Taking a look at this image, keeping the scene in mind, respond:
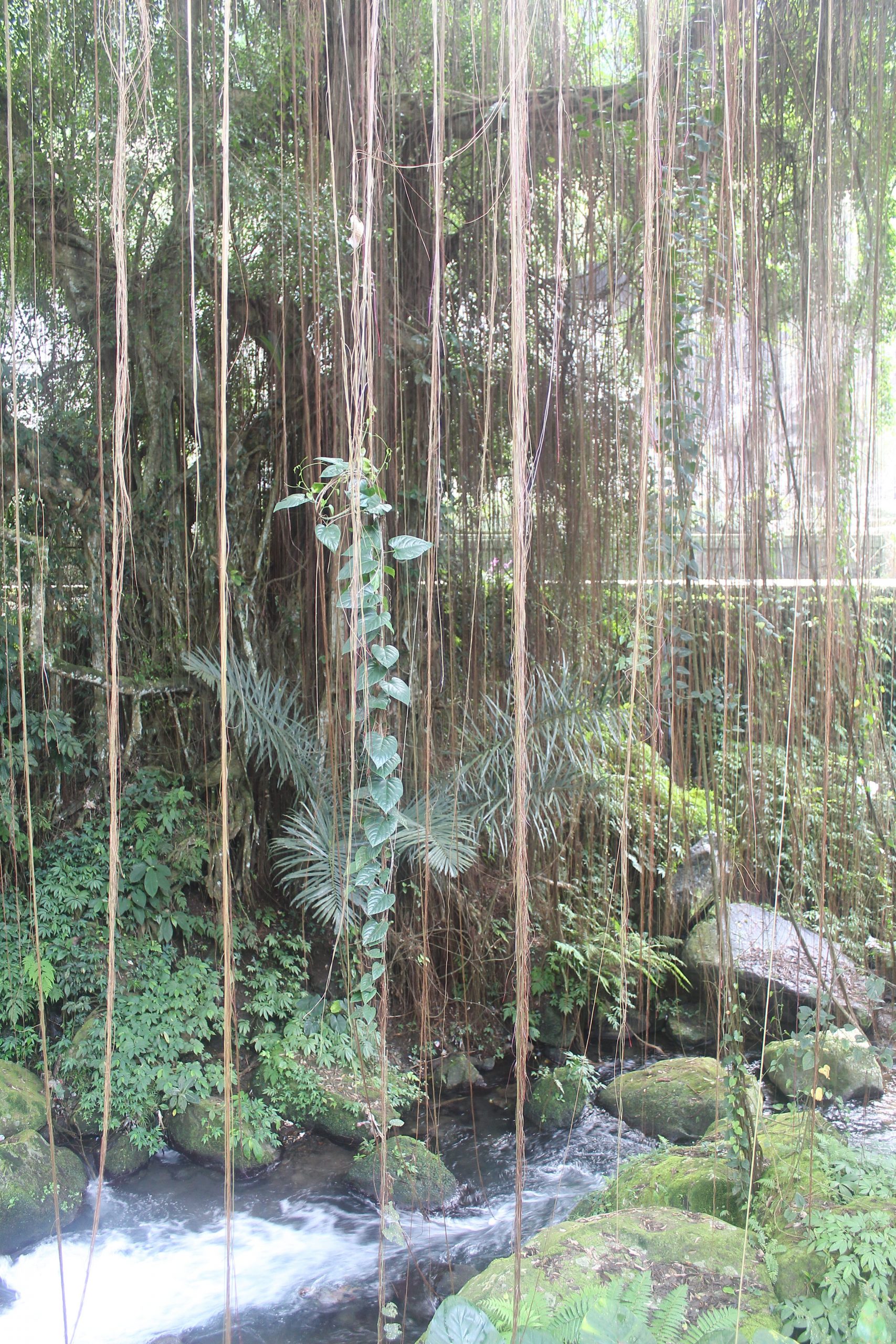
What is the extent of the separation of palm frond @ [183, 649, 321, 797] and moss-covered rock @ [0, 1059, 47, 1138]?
1.08m

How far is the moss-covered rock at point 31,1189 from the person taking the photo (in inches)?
81.8

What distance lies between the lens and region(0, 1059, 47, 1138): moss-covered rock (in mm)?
2230

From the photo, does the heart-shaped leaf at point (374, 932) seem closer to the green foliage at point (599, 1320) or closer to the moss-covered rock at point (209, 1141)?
the green foliage at point (599, 1320)

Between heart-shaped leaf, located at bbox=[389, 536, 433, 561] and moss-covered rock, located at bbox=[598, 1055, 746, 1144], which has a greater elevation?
heart-shaped leaf, located at bbox=[389, 536, 433, 561]

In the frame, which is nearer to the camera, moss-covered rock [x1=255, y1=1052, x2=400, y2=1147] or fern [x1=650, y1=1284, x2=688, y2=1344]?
fern [x1=650, y1=1284, x2=688, y2=1344]

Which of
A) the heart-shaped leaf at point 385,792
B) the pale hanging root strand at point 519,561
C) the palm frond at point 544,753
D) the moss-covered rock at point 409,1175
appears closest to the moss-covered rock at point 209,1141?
the moss-covered rock at point 409,1175

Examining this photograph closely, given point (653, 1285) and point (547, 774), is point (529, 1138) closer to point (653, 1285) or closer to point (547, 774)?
point (547, 774)

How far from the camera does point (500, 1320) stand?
114 centimetres

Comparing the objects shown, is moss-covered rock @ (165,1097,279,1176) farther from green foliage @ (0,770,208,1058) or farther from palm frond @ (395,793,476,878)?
palm frond @ (395,793,476,878)

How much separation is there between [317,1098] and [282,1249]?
Answer: 39 cm

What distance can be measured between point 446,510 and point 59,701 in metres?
1.60

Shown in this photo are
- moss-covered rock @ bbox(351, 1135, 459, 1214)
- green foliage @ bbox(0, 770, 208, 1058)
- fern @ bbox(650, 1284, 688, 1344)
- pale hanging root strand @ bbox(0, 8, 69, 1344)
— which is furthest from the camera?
green foliage @ bbox(0, 770, 208, 1058)

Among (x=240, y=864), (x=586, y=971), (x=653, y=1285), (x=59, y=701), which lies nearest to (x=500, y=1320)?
(x=653, y=1285)

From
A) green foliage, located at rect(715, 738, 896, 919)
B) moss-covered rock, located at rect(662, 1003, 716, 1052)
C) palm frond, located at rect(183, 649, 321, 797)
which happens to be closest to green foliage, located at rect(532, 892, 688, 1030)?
moss-covered rock, located at rect(662, 1003, 716, 1052)
